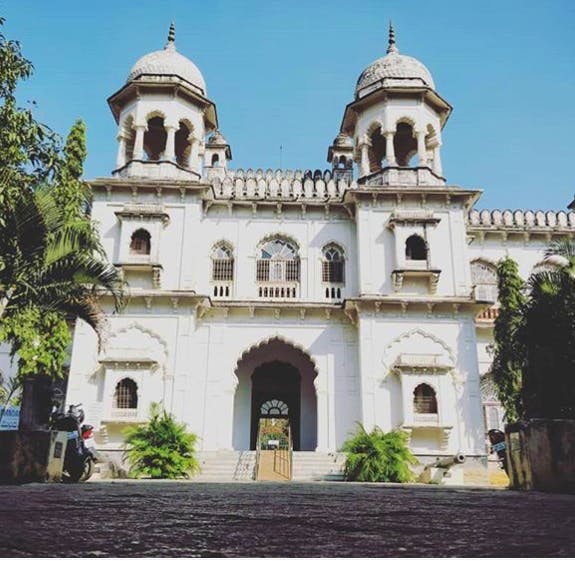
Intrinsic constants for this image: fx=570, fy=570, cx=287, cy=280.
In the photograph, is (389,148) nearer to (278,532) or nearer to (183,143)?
(183,143)

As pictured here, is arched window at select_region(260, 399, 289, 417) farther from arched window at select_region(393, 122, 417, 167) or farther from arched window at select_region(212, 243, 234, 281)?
arched window at select_region(393, 122, 417, 167)

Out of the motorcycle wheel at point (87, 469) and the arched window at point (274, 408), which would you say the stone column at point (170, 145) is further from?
the motorcycle wheel at point (87, 469)

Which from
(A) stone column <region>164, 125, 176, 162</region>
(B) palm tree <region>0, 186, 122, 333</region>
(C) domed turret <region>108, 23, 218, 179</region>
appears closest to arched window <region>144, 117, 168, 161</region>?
(C) domed turret <region>108, 23, 218, 179</region>

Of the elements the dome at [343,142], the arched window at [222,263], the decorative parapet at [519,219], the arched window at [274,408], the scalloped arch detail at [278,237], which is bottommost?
the arched window at [274,408]

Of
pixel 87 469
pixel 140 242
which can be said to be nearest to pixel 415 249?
pixel 140 242

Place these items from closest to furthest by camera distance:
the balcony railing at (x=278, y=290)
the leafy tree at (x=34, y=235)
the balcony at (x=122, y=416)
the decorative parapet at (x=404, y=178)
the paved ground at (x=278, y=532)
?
→ the paved ground at (x=278, y=532), the leafy tree at (x=34, y=235), the balcony at (x=122, y=416), the balcony railing at (x=278, y=290), the decorative parapet at (x=404, y=178)

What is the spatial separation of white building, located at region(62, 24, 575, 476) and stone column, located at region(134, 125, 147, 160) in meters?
0.04

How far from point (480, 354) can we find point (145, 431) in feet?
34.0

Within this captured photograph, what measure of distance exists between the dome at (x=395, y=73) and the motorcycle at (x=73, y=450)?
14090 mm

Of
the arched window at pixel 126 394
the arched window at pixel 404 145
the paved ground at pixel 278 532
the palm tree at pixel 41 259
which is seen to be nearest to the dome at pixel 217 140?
the arched window at pixel 404 145

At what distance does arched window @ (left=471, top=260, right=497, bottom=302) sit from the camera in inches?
731

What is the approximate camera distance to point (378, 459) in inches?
480

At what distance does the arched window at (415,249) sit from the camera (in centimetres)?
1641

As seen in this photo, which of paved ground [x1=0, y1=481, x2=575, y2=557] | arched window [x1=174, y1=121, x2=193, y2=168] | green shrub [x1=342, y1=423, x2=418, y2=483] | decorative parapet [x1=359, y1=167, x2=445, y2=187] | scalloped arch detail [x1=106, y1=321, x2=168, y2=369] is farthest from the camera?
arched window [x1=174, y1=121, x2=193, y2=168]
